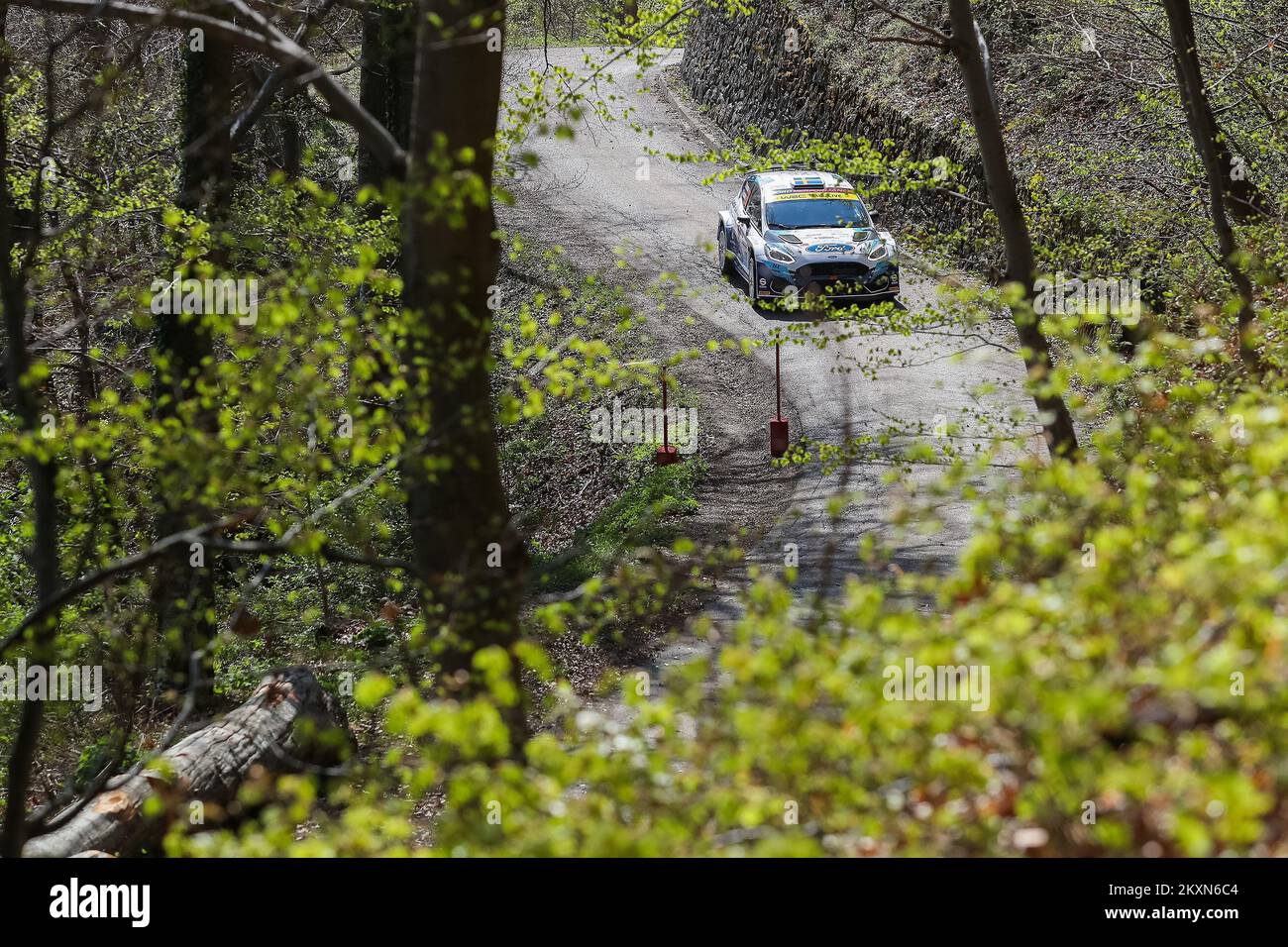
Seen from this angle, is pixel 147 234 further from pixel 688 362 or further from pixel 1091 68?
pixel 1091 68

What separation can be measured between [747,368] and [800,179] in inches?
131

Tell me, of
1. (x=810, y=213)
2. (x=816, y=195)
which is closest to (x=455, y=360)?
(x=810, y=213)

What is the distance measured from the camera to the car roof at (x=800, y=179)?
19.9 metres

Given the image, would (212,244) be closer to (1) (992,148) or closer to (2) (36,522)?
(2) (36,522)

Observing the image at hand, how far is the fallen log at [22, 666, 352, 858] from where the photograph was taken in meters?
7.77

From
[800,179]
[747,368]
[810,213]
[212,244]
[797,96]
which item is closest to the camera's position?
[212,244]

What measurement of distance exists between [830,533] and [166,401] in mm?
8690

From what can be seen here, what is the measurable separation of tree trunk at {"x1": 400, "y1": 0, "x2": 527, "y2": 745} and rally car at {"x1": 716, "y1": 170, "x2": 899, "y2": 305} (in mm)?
11980

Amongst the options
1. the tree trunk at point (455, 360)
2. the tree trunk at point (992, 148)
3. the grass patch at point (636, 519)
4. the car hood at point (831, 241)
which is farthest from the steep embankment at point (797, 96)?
the tree trunk at point (455, 360)

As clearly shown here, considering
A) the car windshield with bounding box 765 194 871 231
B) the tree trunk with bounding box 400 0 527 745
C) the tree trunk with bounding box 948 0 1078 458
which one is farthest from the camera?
the car windshield with bounding box 765 194 871 231

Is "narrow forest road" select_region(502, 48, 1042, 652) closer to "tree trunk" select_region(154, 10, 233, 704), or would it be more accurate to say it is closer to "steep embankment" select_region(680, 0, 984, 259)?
"steep embankment" select_region(680, 0, 984, 259)

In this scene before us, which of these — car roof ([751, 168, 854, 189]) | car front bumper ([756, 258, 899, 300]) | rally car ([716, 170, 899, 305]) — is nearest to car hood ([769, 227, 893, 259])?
rally car ([716, 170, 899, 305])

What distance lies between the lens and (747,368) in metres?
19.6

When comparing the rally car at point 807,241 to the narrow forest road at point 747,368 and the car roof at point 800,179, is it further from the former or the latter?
the narrow forest road at point 747,368
